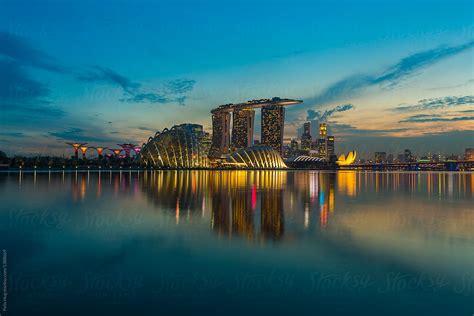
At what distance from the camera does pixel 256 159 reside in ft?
519

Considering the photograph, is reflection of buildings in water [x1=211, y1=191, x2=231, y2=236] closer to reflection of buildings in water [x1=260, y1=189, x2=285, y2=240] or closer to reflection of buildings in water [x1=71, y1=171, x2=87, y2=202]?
reflection of buildings in water [x1=260, y1=189, x2=285, y2=240]

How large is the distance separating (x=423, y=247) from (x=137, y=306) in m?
→ 8.20

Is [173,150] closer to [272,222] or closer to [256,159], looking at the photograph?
[256,159]

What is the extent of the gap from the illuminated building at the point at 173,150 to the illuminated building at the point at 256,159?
100 feet

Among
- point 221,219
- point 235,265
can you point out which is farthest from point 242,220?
point 235,265

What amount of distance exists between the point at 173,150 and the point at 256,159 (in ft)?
135

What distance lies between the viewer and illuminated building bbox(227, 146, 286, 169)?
159 meters

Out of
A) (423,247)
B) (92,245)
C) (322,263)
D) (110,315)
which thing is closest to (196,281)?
(110,315)

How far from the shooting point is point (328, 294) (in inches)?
274

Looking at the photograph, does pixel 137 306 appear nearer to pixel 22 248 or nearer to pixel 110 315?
pixel 110 315

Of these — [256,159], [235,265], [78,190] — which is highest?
[256,159]

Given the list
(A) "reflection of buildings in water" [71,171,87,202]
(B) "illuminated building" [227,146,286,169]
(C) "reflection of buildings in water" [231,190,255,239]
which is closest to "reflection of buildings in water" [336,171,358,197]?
(C) "reflection of buildings in water" [231,190,255,239]

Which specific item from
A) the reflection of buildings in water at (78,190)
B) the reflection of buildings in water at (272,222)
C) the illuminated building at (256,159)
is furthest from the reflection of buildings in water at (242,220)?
→ the illuminated building at (256,159)

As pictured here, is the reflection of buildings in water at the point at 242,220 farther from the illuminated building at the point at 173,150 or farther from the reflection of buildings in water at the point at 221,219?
the illuminated building at the point at 173,150
